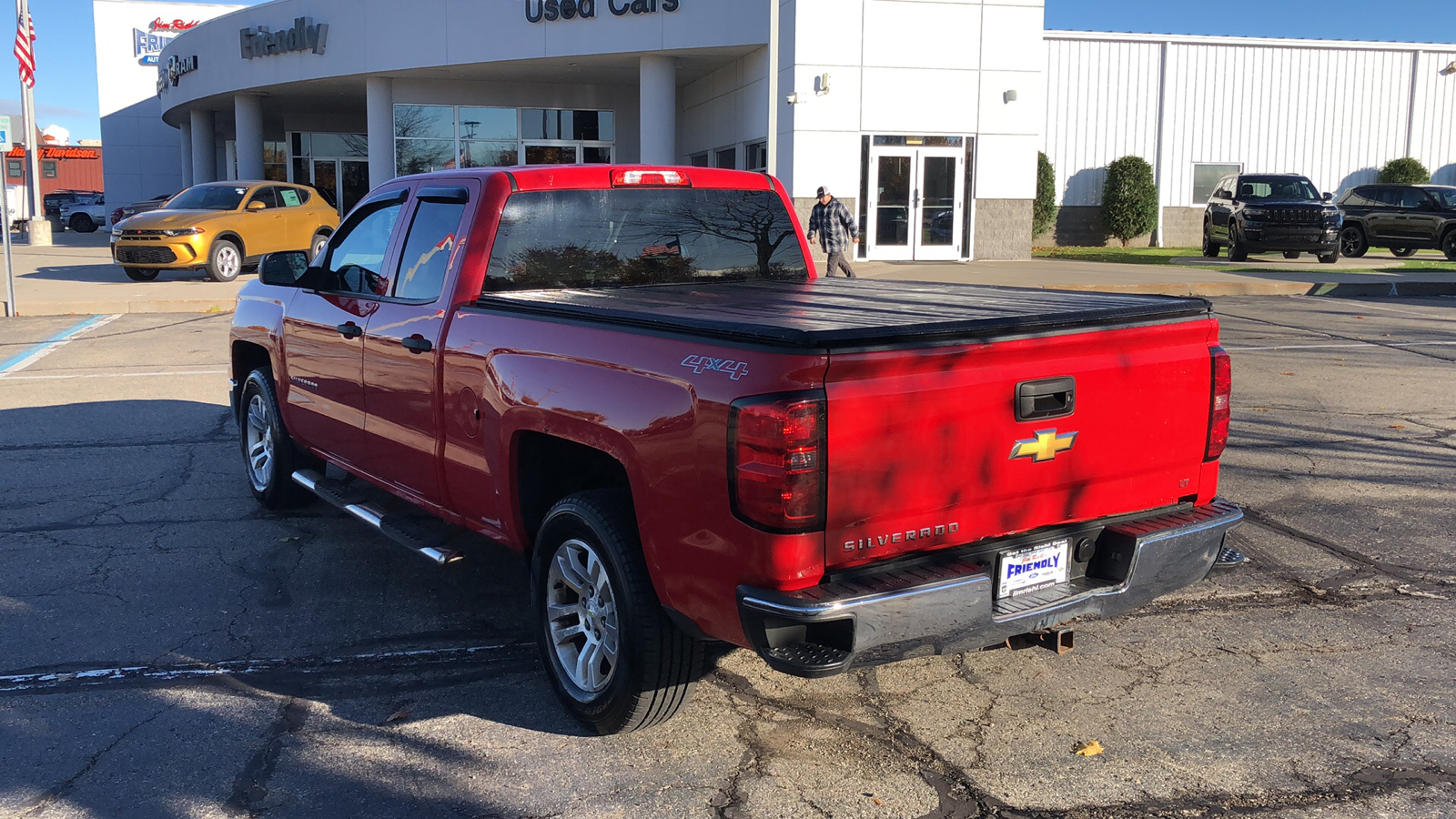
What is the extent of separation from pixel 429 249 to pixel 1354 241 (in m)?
28.4

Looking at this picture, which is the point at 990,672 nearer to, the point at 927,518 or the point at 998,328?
the point at 927,518

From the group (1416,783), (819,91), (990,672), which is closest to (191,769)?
(990,672)

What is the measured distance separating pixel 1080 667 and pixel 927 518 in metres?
1.51

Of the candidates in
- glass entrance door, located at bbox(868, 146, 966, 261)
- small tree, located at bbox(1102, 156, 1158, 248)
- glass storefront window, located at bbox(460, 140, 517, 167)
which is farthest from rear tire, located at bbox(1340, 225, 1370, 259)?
glass storefront window, located at bbox(460, 140, 517, 167)

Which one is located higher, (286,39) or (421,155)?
(286,39)

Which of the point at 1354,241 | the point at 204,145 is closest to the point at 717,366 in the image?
the point at 1354,241

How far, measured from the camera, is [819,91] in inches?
974

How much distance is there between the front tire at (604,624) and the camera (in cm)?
352

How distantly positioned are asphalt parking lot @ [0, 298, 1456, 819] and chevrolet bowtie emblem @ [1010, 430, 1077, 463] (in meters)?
0.99

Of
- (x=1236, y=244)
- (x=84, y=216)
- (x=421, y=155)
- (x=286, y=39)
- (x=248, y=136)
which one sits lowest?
(x=1236, y=244)

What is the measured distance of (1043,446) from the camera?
3.48 meters

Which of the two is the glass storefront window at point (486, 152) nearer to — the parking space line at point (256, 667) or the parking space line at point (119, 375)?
the parking space line at point (119, 375)

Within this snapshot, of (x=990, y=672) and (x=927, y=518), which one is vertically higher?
(x=927, y=518)

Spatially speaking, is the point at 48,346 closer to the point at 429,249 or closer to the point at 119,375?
the point at 119,375
